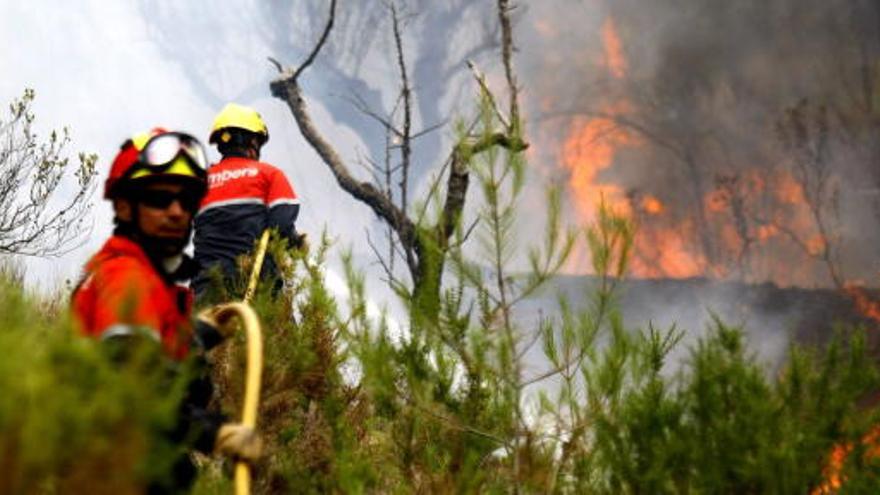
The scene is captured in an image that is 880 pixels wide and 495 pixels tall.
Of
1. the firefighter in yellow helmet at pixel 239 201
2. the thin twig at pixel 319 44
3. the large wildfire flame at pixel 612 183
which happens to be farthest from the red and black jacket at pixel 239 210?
the large wildfire flame at pixel 612 183

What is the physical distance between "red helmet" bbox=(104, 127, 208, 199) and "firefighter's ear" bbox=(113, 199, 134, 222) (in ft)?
0.07

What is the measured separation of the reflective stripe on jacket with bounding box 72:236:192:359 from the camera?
1958 millimetres

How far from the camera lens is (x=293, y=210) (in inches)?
220

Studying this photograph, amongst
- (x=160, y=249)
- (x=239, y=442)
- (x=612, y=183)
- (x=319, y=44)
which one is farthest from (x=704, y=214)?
(x=239, y=442)

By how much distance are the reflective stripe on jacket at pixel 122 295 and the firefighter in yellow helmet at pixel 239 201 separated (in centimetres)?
326

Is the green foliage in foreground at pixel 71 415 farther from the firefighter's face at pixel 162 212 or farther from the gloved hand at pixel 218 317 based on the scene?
the gloved hand at pixel 218 317

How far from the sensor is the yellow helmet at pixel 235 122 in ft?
18.3

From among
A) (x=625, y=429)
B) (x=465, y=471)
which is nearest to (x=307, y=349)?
(x=465, y=471)

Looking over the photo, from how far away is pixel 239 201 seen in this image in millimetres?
5539

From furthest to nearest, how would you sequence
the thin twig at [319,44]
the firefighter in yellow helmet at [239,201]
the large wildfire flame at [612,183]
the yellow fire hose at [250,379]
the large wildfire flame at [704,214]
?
the large wildfire flame at [612,183] < the large wildfire flame at [704,214] < the thin twig at [319,44] < the firefighter in yellow helmet at [239,201] < the yellow fire hose at [250,379]

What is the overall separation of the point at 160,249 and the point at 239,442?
610 millimetres

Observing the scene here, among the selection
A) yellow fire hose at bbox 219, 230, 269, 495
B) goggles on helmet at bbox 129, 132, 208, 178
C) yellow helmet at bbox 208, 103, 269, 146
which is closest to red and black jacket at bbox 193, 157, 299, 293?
yellow helmet at bbox 208, 103, 269, 146

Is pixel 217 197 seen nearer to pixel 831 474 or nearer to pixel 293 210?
pixel 293 210

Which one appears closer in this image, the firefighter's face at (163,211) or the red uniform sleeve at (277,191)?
the firefighter's face at (163,211)
